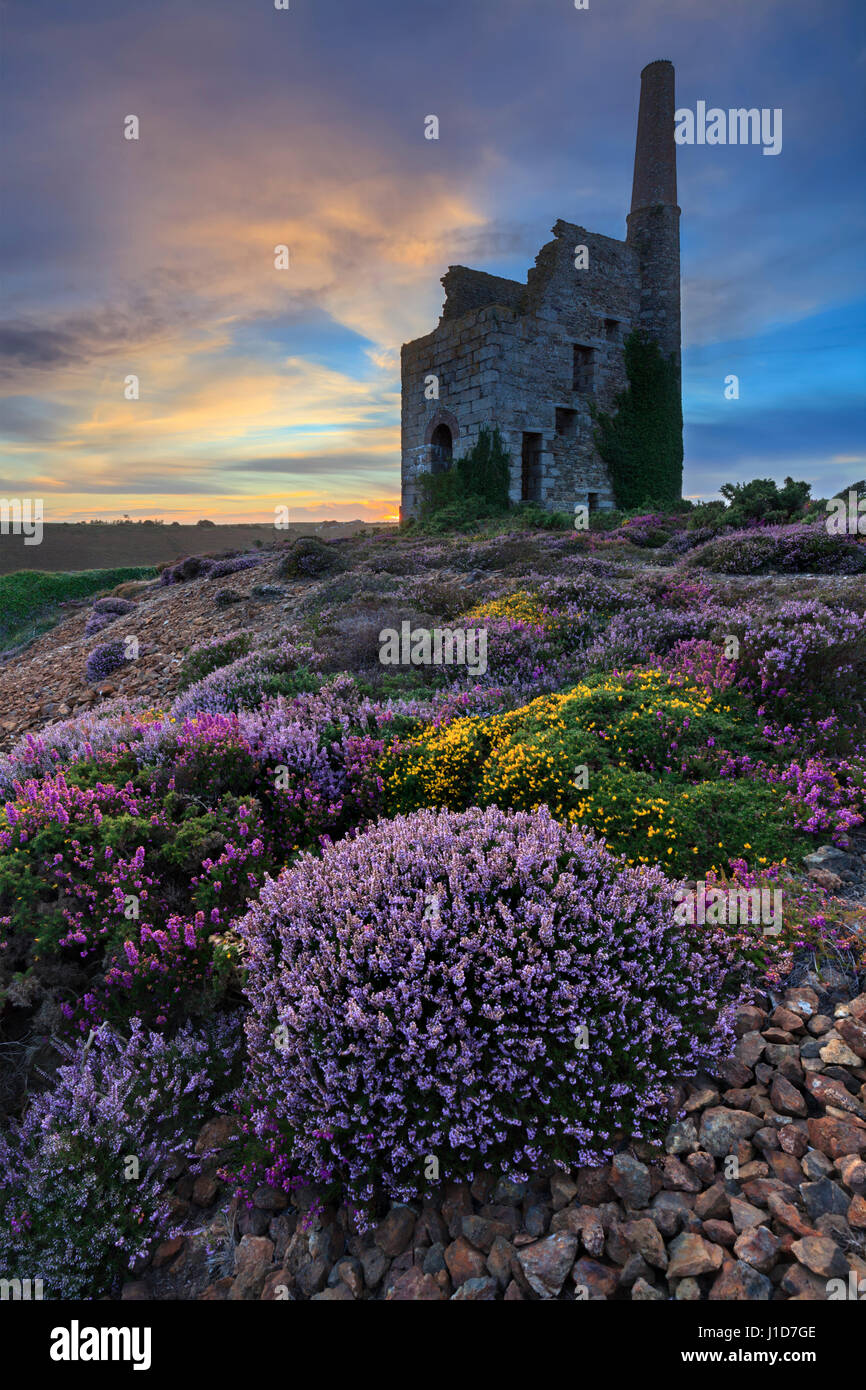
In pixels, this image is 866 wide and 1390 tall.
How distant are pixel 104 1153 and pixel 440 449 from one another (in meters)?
27.0

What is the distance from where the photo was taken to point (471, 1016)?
2627 mm

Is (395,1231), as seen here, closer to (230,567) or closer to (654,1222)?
(654,1222)

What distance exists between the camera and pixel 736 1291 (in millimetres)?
1995

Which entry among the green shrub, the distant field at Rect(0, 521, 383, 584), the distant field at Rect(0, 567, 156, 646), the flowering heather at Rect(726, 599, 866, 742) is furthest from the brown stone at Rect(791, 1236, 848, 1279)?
the distant field at Rect(0, 521, 383, 584)

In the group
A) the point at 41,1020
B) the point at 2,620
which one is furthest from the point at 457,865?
the point at 2,620

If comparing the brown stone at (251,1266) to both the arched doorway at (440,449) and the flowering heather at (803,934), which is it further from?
the arched doorway at (440,449)

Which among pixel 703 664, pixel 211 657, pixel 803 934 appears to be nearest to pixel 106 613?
pixel 211 657

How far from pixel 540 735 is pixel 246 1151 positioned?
2894 mm

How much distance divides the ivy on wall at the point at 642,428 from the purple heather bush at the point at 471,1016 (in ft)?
88.3

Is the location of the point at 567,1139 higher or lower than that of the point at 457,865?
lower

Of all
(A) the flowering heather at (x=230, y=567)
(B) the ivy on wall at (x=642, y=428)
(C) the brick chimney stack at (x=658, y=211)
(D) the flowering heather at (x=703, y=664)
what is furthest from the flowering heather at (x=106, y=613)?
(C) the brick chimney stack at (x=658, y=211)
